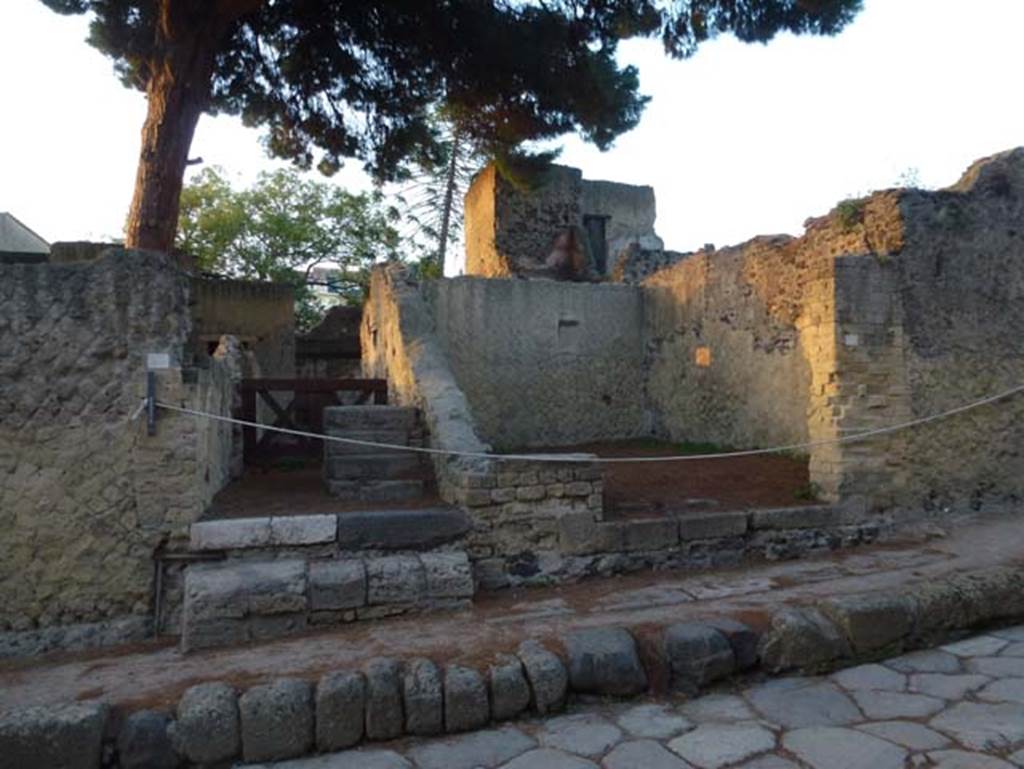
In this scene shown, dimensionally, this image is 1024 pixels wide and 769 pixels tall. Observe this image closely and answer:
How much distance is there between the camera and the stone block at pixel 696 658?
3.68 m

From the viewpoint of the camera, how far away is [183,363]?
15.5ft

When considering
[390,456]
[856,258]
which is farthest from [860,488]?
[390,456]

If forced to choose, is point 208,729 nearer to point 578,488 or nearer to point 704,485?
point 578,488

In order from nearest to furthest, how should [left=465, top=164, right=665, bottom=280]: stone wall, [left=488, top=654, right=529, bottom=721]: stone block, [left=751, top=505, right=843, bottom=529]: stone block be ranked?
[left=488, top=654, right=529, bottom=721]: stone block, [left=751, top=505, right=843, bottom=529]: stone block, [left=465, top=164, right=665, bottom=280]: stone wall

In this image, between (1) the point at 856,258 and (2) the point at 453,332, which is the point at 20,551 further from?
A: (1) the point at 856,258

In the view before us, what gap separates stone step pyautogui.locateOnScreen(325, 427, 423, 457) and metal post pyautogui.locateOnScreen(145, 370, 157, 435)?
158cm

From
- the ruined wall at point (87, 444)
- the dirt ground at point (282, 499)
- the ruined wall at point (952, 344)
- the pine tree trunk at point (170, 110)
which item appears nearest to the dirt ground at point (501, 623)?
the ruined wall at point (87, 444)

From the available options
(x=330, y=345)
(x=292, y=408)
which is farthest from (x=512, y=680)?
(x=330, y=345)

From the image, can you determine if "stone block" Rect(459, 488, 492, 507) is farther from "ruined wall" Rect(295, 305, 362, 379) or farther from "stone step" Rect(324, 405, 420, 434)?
"ruined wall" Rect(295, 305, 362, 379)

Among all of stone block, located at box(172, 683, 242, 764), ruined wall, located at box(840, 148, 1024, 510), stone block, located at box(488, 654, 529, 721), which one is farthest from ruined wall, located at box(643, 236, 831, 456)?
stone block, located at box(172, 683, 242, 764)

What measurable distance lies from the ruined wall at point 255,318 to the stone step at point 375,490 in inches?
358

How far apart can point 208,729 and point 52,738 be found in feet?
1.84

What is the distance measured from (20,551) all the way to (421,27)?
8223 mm

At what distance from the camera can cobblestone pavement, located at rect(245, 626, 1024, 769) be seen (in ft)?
9.68
